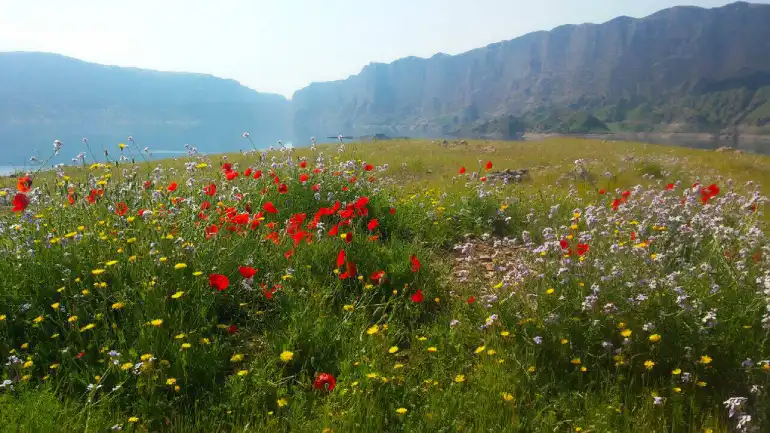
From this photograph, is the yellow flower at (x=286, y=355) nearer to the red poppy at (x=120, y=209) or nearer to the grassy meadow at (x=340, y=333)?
the grassy meadow at (x=340, y=333)

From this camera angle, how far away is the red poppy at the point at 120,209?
13.6 ft

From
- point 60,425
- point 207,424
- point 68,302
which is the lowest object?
point 207,424

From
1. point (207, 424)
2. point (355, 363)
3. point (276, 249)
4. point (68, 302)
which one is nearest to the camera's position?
point (207, 424)

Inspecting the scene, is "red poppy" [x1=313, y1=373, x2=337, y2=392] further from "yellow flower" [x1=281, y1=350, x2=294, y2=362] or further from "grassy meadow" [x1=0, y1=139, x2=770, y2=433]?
"yellow flower" [x1=281, y1=350, x2=294, y2=362]

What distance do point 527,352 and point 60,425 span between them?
304 centimetres

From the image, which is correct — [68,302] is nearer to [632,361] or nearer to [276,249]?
[276,249]

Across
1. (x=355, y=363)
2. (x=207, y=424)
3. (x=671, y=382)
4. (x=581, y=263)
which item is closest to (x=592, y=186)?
(x=581, y=263)

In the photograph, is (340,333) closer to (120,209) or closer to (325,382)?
(325,382)

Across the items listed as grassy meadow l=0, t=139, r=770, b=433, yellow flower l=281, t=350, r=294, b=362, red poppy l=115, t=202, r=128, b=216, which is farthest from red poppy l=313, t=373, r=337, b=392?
red poppy l=115, t=202, r=128, b=216

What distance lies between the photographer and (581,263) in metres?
3.78

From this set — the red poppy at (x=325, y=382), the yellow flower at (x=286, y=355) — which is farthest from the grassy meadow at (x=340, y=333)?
the yellow flower at (x=286, y=355)

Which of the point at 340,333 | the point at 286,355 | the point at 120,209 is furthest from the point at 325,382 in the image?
the point at 120,209

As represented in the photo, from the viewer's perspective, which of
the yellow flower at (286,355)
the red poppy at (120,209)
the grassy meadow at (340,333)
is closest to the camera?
the grassy meadow at (340,333)

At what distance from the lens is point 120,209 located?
13.8ft
